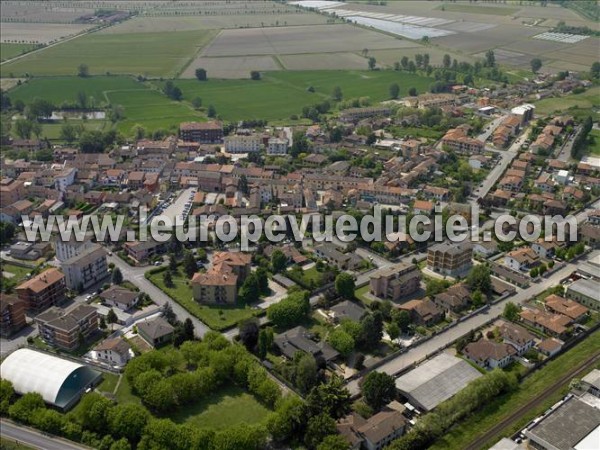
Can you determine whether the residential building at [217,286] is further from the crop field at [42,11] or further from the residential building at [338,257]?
the crop field at [42,11]

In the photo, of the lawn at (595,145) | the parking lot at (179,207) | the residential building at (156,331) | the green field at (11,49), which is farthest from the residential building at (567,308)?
the green field at (11,49)

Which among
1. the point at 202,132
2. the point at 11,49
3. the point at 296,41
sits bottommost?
the point at 202,132

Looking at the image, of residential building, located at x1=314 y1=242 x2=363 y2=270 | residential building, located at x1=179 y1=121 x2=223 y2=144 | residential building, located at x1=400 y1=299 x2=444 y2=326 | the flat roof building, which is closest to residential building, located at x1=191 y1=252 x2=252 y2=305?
residential building, located at x1=314 y1=242 x2=363 y2=270

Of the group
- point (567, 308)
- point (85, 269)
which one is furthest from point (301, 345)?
point (567, 308)

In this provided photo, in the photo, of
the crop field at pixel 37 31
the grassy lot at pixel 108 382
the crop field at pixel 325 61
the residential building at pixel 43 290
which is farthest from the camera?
the crop field at pixel 37 31

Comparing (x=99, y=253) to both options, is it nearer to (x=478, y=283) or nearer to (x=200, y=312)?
(x=200, y=312)

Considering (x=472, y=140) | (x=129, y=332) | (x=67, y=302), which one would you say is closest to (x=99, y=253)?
(x=67, y=302)

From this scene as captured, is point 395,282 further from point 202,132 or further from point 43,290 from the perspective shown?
point 202,132
